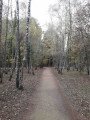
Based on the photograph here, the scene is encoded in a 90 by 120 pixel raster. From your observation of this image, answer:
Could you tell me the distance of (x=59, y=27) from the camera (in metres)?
21.0

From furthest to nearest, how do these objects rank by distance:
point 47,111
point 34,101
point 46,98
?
1. point 46,98
2. point 34,101
3. point 47,111

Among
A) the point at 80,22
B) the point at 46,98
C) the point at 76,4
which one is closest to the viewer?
the point at 46,98

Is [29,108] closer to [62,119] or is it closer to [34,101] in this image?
[34,101]

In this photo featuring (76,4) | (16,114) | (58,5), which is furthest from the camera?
(58,5)

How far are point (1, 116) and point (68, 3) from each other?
20294mm

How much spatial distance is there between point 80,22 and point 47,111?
13414 millimetres

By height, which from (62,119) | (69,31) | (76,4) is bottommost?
(62,119)

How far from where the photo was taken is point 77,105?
23.5 feet

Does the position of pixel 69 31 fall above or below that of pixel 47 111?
above

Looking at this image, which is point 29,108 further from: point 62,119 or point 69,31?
point 69,31

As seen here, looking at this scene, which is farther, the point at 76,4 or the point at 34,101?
the point at 76,4

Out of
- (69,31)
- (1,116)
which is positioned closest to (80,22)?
(69,31)

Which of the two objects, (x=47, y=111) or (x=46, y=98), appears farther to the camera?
(x=46, y=98)

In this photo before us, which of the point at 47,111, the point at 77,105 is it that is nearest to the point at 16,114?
the point at 47,111
